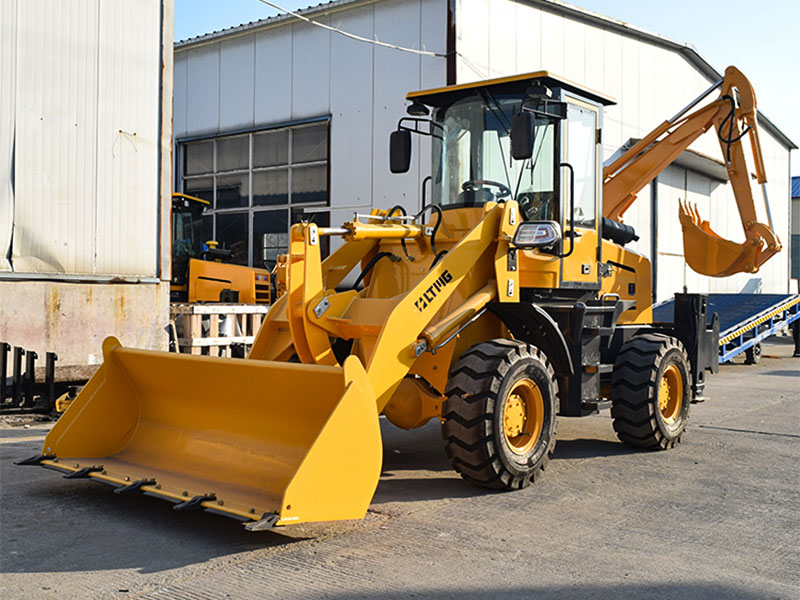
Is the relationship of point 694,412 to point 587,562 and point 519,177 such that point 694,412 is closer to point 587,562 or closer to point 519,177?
point 519,177

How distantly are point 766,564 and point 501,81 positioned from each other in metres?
4.29

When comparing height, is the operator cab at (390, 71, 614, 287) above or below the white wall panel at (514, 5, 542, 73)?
below

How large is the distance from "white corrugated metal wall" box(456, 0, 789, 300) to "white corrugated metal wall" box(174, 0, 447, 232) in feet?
3.12

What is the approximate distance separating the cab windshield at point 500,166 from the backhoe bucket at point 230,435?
102 inches

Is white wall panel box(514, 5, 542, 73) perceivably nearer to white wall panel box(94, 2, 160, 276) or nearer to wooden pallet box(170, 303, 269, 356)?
white wall panel box(94, 2, 160, 276)

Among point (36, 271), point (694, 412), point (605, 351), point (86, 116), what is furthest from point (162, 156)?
point (694, 412)

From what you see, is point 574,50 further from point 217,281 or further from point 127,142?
point 127,142

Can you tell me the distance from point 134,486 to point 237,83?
556 inches

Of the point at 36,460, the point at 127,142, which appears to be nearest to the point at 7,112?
the point at 127,142

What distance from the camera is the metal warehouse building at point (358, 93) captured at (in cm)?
1499

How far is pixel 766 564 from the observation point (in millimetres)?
4578

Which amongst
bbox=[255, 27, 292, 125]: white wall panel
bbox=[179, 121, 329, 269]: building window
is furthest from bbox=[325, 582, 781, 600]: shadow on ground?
bbox=[255, 27, 292, 125]: white wall panel

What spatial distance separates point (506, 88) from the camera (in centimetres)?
716

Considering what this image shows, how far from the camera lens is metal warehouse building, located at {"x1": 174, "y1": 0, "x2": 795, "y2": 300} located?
15.0 meters
